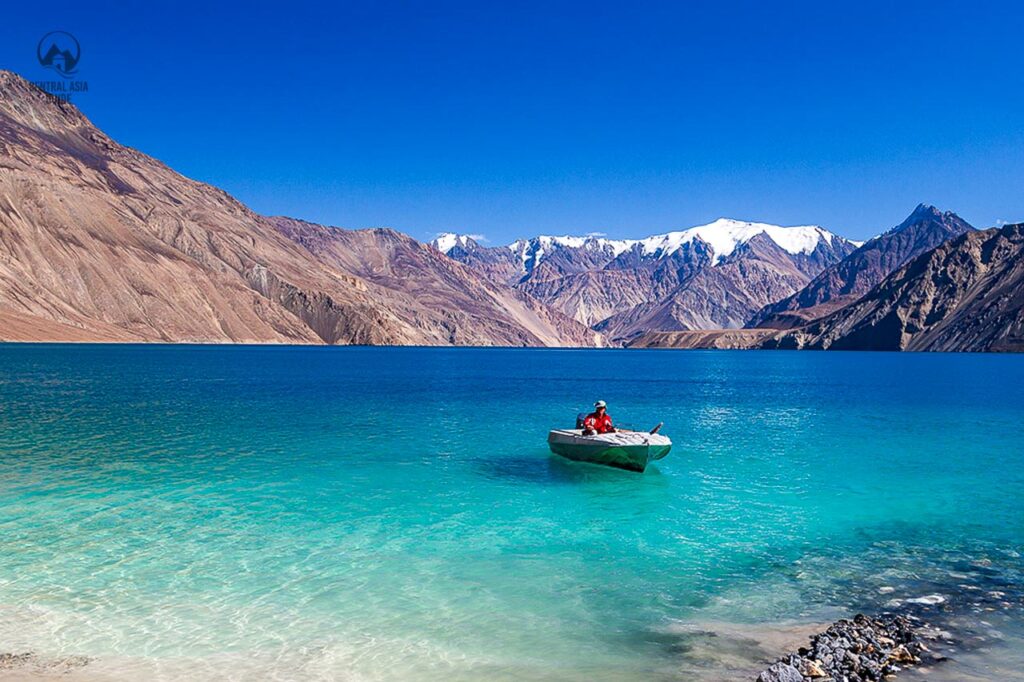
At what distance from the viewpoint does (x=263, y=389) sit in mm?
72625

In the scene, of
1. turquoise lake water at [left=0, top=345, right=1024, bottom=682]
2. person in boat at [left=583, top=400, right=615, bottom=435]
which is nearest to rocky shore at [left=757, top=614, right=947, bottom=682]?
turquoise lake water at [left=0, top=345, right=1024, bottom=682]

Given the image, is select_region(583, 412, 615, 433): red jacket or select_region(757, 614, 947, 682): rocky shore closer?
select_region(757, 614, 947, 682): rocky shore

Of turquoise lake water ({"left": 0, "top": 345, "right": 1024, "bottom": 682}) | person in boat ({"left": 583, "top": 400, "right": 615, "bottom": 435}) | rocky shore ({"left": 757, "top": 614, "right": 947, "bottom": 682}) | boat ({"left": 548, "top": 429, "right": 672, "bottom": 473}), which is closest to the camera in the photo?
rocky shore ({"left": 757, "top": 614, "right": 947, "bottom": 682})

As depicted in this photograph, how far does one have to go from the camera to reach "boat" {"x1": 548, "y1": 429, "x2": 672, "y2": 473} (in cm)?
2903

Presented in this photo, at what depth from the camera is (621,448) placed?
1150 inches

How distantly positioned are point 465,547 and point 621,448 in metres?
11.2

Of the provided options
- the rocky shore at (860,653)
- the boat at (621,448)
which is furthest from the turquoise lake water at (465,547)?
the boat at (621,448)

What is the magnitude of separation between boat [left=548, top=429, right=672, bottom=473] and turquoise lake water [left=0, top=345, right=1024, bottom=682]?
0.79 meters

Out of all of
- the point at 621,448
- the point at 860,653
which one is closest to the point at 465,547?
the point at 860,653

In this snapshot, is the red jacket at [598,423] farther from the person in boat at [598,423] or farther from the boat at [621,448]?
the boat at [621,448]

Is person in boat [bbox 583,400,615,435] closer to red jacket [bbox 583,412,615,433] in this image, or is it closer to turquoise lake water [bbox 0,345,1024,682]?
red jacket [bbox 583,412,615,433]

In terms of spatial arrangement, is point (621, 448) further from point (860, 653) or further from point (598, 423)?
point (860, 653)

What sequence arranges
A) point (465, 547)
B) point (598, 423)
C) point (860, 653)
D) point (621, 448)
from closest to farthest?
point (860, 653) < point (465, 547) < point (621, 448) < point (598, 423)

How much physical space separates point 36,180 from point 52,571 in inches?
8186
